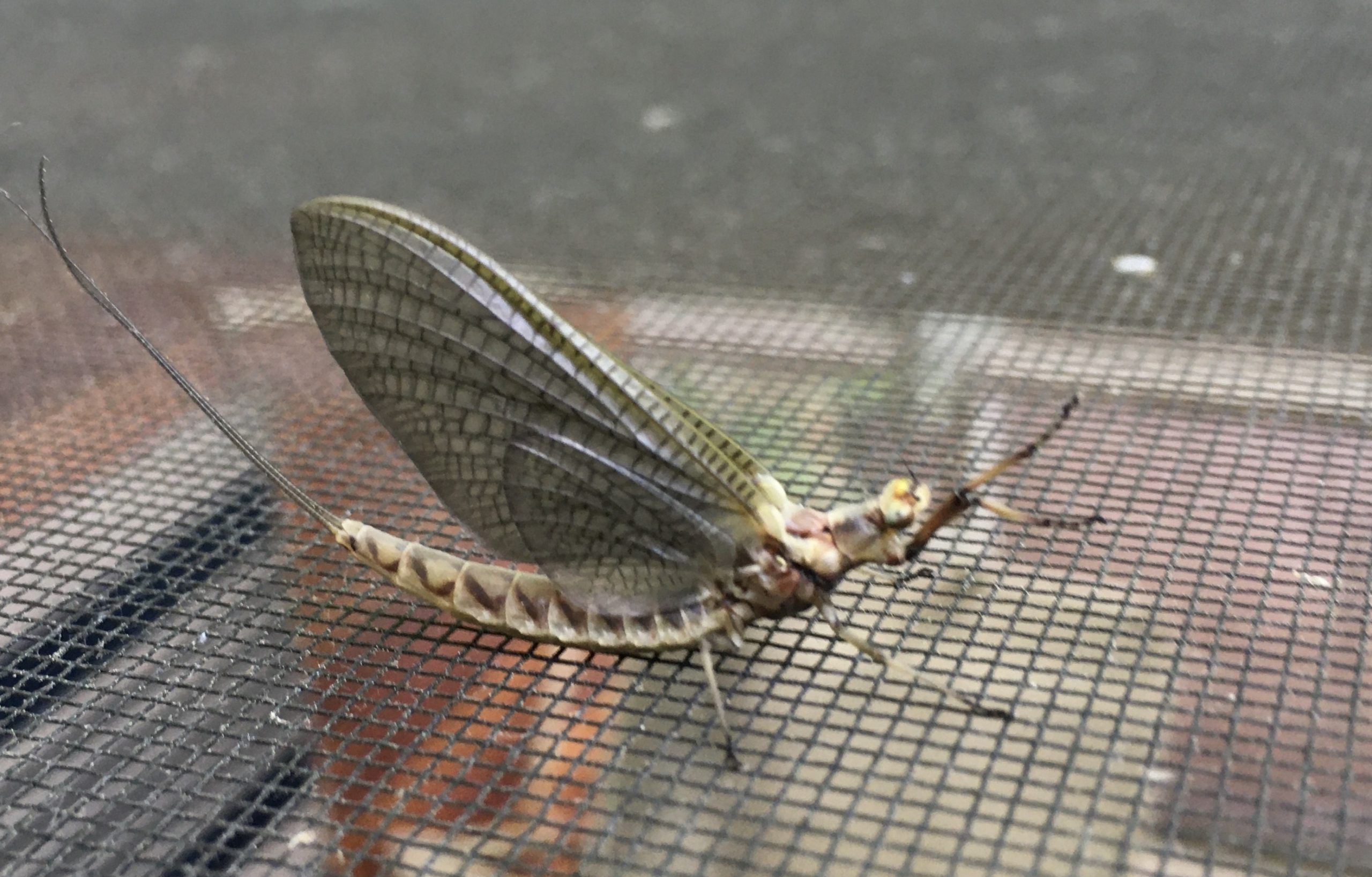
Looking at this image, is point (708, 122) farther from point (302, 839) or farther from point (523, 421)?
point (302, 839)

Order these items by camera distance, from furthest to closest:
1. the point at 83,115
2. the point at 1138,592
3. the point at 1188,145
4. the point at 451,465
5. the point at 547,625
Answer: the point at 83,115
the point at 1188,145
the point at 1138,592
the point at 547,625
the point at 451,465

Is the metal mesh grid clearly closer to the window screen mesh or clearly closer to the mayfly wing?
the window screen mesh

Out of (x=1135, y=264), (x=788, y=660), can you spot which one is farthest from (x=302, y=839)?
(x=1135, y=264)

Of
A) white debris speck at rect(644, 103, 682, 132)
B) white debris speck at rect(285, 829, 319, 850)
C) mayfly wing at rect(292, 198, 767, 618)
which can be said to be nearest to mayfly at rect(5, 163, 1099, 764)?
mayfly wing at rect(292, 198, 767, 618)

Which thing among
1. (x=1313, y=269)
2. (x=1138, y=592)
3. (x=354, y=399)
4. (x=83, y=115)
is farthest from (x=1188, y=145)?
(x=83, y=115)

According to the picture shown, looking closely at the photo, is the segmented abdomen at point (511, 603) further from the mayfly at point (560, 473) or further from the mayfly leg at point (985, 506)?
the mayfly leg at point (985, 506)

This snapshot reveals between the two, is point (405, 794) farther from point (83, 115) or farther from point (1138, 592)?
point (83, 115)
